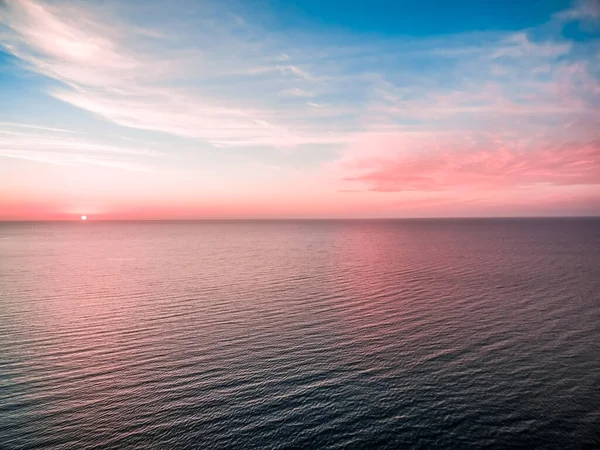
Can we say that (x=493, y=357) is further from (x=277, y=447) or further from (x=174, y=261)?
(x=174, y=261)

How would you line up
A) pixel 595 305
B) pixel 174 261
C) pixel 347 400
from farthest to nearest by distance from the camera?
pixel 174 261
pixel 595 305
pixel 347 400

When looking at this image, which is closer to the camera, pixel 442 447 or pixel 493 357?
pixel 442 447

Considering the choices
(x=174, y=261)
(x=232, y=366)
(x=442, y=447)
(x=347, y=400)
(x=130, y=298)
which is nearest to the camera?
(x=442, y=447)

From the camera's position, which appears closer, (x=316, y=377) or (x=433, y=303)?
(x=316, y=377)

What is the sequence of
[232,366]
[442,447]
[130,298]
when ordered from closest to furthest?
[442,447]
[232,366]
[130,298]

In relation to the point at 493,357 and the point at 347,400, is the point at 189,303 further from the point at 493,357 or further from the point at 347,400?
the point at 493,357

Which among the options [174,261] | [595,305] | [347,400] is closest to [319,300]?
[347,400]

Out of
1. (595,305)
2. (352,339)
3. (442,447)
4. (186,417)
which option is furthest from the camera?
(595,305)

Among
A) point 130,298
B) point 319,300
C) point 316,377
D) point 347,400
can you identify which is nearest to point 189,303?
point 130,298
